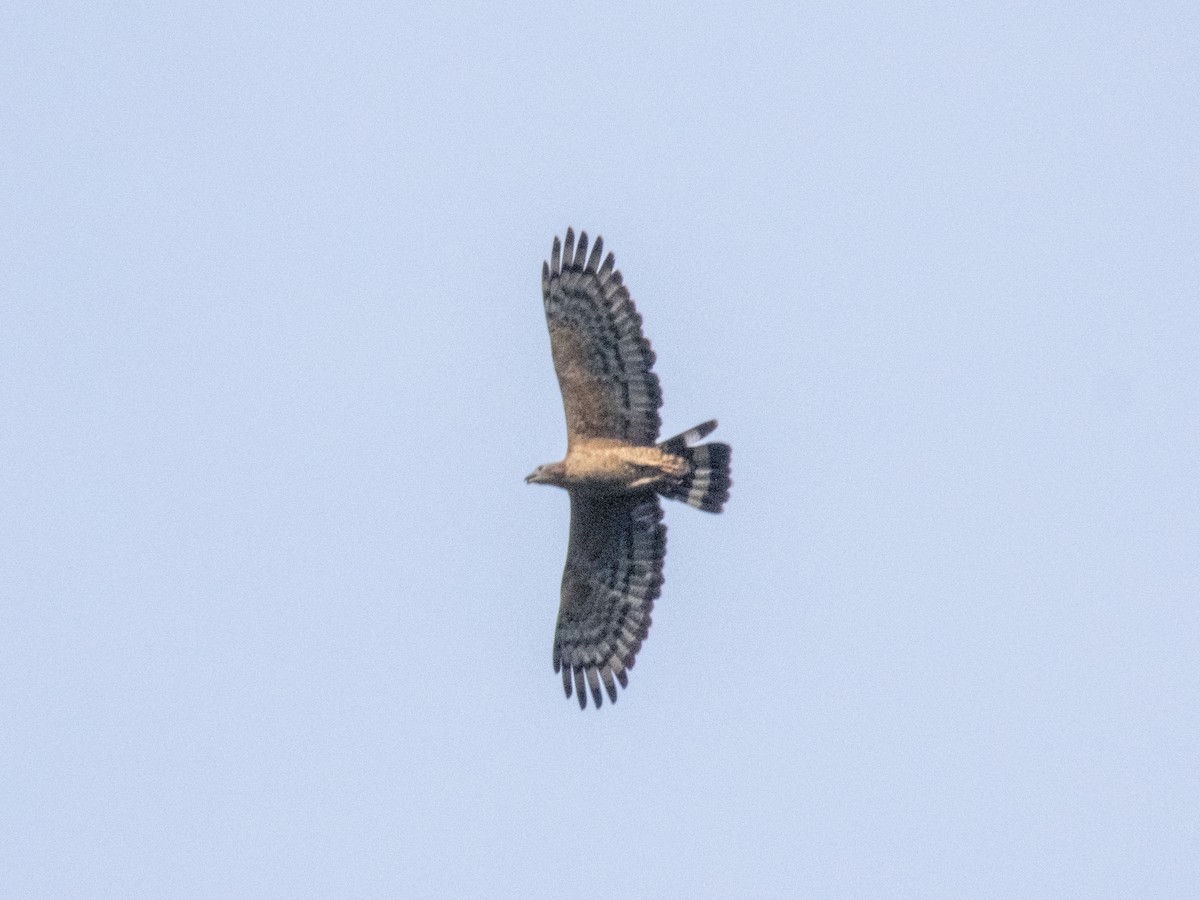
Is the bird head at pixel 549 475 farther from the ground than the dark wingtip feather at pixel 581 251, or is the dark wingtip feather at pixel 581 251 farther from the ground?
the dark wingtip feather at pixel 581 251

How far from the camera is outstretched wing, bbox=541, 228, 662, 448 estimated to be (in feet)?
72.7

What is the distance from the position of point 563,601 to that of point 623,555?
903mm

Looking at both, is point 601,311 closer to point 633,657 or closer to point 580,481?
point 580,481

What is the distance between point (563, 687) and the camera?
23.8m

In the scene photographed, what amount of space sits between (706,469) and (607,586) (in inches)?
75.5

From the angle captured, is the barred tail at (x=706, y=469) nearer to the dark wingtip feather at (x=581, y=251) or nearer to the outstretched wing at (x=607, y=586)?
the outstretched wing at (x=607, y=586)

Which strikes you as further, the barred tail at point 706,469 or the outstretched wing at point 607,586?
the outstretched wing at point 607,586

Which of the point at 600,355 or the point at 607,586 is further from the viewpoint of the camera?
the point at 607,586

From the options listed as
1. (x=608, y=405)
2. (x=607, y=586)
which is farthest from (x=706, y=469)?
(x=607, y=586)

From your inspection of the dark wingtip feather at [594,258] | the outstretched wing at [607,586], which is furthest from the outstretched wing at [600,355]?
the outstretched wing at [607,586]

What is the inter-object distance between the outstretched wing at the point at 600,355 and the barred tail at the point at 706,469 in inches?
12.1

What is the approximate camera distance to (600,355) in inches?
874

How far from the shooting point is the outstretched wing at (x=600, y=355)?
2217 cm

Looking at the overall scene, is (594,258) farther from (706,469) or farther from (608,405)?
(706,469)
